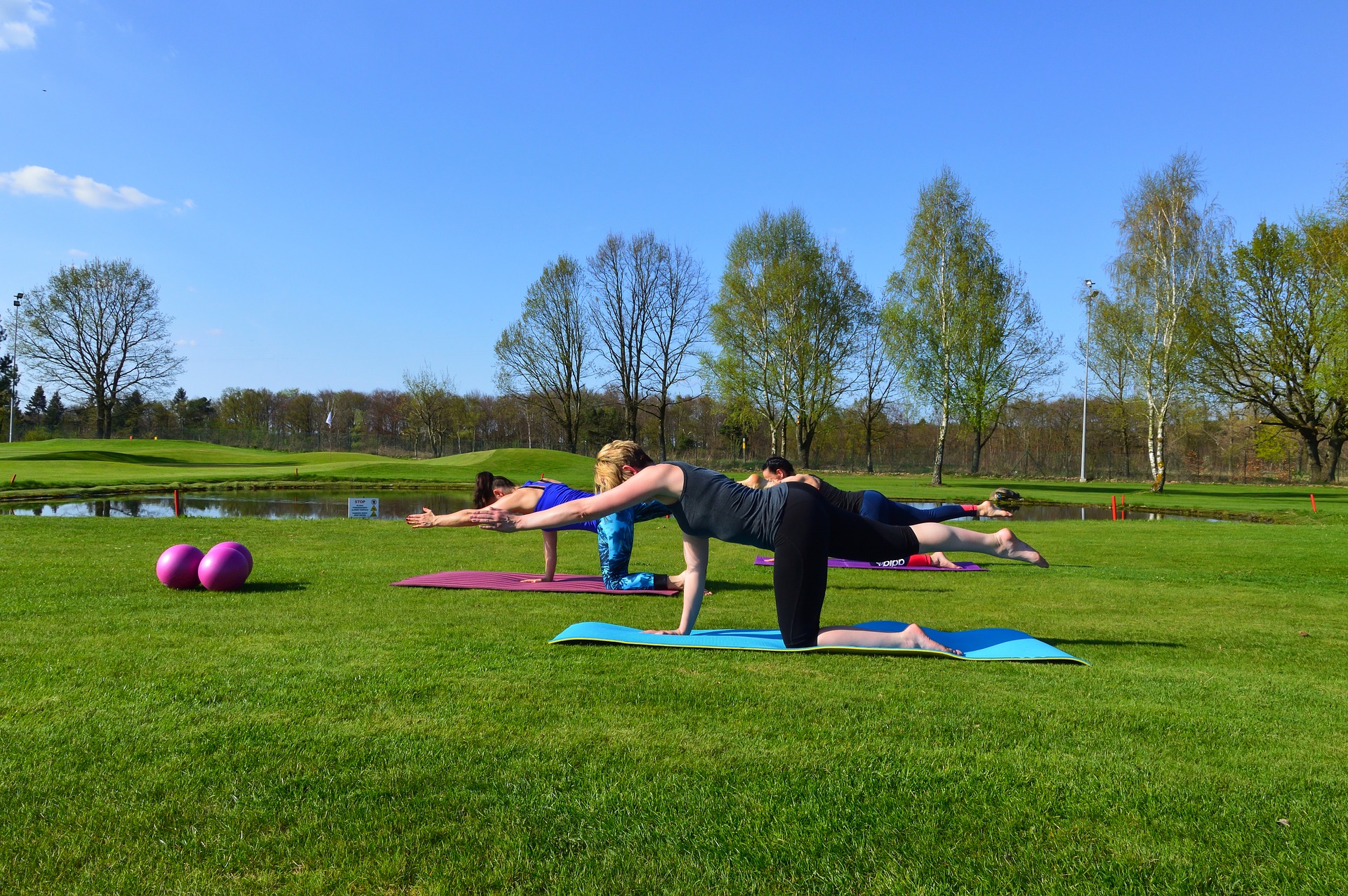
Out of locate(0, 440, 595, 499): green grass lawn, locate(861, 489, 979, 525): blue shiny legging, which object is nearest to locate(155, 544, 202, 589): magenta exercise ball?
locate(861, 489, 979, 525): blue shiny legging

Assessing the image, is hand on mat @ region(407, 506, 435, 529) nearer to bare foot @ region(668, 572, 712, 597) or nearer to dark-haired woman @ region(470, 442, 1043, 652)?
dark-haired woman @ region(470, 442, 1043, 652)

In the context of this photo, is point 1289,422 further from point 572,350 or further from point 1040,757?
point 1040,757

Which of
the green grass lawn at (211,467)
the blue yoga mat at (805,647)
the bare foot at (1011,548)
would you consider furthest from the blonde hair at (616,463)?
the green grass lawn at (211,467)

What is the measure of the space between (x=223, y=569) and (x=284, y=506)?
17080 mm

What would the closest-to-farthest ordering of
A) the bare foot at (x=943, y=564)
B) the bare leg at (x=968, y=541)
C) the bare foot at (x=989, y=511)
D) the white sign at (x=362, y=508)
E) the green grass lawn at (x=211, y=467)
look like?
the bare leg at (x=968, y=541)
the bare foot at (x=989, y=511)
the bare foot at (x=943, y=564)
the white sign at (x=362, y=508)
the green grass lawn at (x=211, y=467)

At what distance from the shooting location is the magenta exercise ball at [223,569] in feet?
27.1

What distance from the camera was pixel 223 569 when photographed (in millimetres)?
8266

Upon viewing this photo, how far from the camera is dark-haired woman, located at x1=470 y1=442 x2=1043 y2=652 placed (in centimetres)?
521

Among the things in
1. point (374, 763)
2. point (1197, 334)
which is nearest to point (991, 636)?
point (374, 763)

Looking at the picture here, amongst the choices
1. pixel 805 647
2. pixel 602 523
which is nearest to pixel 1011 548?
pixel 805 647

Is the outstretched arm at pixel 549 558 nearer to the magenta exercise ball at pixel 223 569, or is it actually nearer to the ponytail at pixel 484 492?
the ponytail at pixel 484 492

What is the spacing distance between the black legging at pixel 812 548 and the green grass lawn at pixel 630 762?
0.29 meters

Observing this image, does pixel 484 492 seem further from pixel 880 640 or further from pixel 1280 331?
pixel 1280 331

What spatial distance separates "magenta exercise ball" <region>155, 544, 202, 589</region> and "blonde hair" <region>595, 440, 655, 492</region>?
4889 millimetres
